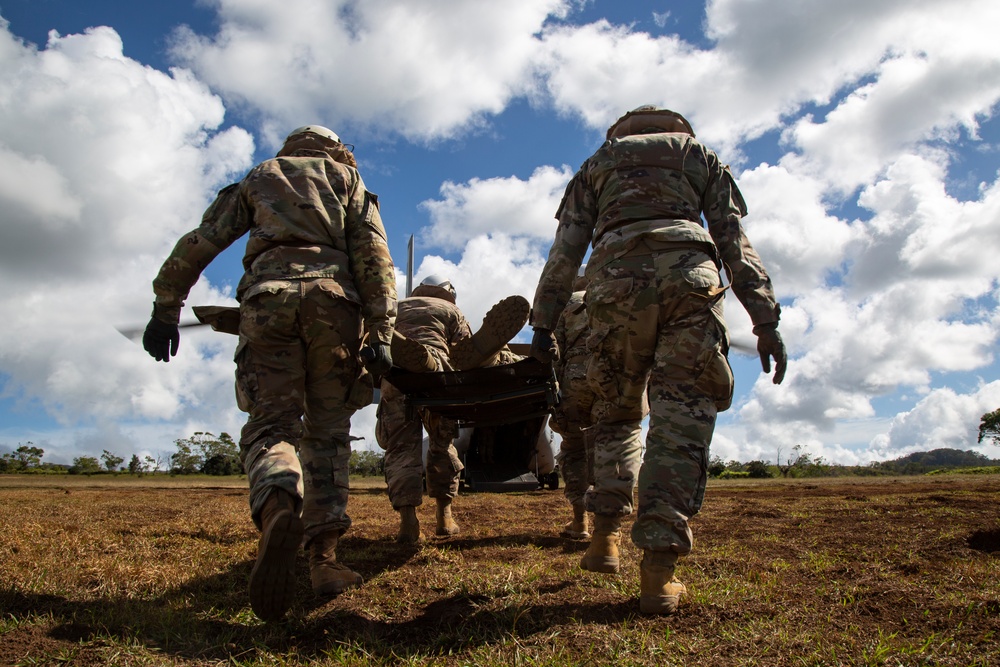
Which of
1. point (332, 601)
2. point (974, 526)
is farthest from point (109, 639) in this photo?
point (974, 526)

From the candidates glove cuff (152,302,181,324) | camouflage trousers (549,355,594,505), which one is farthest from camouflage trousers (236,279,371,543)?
camouflage trousers (549,355,594,505)

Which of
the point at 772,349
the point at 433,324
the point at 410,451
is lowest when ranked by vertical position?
the point at 410,451

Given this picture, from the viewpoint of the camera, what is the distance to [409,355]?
4371 millimetres

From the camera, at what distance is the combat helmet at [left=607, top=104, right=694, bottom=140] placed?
3553mm

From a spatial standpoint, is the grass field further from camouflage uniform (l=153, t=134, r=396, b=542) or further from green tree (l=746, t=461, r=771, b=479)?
green tree (l=746, t=461, r=771, b=479)

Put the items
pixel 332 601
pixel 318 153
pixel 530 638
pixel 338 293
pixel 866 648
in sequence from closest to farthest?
pixel 866 648 → pixel 530 638 → pixel 332 601 → pixel 338 293 → pixel 318 153

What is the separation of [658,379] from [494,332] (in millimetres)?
2036

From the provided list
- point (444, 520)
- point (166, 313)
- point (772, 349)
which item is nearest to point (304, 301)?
point (166, 313)

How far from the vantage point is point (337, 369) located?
321 centimetres

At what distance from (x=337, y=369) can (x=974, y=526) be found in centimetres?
443

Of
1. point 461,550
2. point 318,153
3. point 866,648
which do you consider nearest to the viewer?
point 866,648

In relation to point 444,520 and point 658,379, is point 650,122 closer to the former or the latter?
point 658,379

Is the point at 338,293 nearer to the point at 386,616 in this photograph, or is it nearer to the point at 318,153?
the point at 318,153

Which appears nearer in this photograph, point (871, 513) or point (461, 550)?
point (461, 550)
